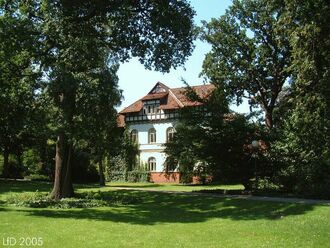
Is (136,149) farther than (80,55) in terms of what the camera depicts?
Yes

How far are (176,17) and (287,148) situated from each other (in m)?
11.5

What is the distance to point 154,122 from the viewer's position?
56125 millimetres

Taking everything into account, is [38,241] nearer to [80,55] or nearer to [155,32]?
[80,55]

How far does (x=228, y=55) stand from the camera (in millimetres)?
41969

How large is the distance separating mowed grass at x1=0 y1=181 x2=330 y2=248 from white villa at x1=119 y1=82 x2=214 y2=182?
103ft

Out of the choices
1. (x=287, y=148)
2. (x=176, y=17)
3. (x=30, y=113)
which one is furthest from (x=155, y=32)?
(x=287, y=148)

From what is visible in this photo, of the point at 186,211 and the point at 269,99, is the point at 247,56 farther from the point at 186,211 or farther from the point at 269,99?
the point at 186,211

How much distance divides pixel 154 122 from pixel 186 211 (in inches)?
1399

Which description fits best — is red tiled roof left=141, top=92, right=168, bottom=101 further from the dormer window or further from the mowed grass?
the mowed grass

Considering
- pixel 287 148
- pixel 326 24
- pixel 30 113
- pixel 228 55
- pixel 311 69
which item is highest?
pixel 228 55

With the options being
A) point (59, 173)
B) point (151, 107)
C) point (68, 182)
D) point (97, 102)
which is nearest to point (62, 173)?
point (59, 173)

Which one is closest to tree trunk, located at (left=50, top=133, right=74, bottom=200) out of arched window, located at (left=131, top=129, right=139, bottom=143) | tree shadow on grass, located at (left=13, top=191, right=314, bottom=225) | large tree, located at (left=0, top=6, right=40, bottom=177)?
large tree, located at (left=0, top=6, right=40, bottom=177)

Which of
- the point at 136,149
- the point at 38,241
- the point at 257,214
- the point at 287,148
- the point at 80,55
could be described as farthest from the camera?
the point at 136,149

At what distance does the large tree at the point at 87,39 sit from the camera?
20828mm
